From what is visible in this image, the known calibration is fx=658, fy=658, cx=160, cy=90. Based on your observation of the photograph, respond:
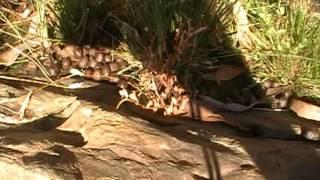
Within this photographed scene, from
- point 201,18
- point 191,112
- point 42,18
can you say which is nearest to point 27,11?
point 42,18

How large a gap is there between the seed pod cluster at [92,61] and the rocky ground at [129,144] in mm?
304

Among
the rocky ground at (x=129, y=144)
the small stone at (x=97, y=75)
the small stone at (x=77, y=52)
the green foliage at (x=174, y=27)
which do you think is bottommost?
the rocky ground at (x=129, y=144)

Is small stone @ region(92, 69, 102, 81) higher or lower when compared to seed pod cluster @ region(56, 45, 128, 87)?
lower

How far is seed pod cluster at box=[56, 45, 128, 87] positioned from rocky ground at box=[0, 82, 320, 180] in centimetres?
30

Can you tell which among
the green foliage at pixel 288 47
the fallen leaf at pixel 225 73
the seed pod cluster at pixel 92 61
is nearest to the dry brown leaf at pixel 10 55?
the seed pod cluster at pixel 92 61

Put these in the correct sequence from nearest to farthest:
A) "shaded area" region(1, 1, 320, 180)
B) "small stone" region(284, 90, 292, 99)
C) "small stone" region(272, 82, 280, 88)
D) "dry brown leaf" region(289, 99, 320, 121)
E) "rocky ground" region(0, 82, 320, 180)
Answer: "rocky ground" region(0, 82, 320, 180), "shaded area" region(1, 1, 320, 180), "dry brown leaf" region(289, 99, 320, 121), "small stone" region(284, 90, 292, 99), "small stone" region(272, 82, 280, 88)

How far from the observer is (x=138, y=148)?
2561 millimetres

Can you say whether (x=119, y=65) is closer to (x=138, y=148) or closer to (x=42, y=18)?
(x=42, y=18)

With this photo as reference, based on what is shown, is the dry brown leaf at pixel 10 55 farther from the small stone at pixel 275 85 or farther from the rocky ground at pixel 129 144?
the small stone at pixel 275 85

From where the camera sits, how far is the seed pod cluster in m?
3.46

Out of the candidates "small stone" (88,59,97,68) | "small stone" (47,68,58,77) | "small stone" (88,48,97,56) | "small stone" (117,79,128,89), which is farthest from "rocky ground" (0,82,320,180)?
"small stone" (88,48,97,56)

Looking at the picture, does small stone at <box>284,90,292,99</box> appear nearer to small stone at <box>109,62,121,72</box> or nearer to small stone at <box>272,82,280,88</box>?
small stone at <box>272,82,280,88</box>

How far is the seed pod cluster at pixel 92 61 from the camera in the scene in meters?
3.46

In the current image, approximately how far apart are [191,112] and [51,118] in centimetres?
72
